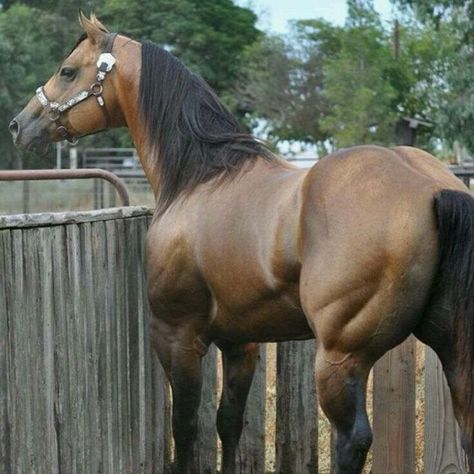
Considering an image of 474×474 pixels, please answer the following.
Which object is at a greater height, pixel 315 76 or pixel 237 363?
pixel 315 76

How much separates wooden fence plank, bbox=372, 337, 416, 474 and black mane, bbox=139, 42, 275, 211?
120 cm

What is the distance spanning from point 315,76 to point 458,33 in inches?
1096

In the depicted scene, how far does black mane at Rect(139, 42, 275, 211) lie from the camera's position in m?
4.23

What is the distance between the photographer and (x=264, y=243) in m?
3.69

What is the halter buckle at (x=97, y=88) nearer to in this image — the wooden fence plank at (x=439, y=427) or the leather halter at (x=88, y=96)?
the leather halter at (x=88, y=96)

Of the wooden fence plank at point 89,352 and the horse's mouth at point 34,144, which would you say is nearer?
the wooden fence plank at point 89,352

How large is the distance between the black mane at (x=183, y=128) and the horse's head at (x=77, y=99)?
0.70 feet

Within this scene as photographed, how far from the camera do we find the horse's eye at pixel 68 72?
4.56 m

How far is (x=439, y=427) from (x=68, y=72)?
2304mm

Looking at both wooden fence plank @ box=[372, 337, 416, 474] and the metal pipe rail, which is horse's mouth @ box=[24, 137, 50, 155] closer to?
the metal pipe rail

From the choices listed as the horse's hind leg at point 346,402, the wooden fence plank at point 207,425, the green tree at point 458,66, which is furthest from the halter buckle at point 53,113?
the green tree at point 458,66

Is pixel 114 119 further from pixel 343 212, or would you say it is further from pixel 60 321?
pixel 343 212

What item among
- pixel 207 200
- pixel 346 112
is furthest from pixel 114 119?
pixel 346 112

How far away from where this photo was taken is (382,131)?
44594mm
